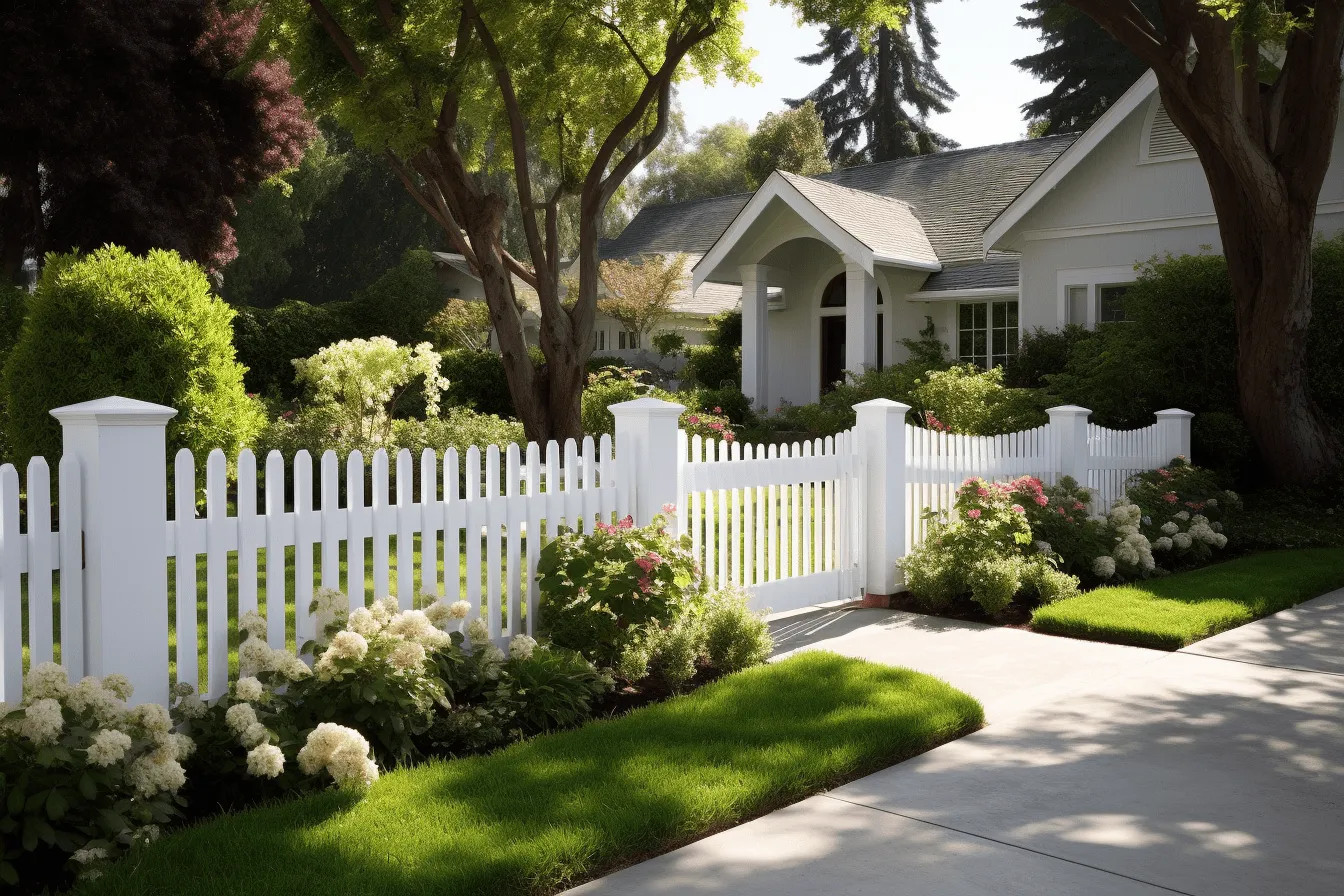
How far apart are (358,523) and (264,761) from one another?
1.36m

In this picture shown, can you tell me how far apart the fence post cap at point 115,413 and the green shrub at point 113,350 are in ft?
18.3

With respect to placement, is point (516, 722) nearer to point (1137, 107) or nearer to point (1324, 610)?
point (1324, 610)

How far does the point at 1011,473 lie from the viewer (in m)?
9.68

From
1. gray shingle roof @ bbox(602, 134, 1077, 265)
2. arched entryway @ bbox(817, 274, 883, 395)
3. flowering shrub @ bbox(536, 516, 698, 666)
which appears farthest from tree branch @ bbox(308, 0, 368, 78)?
gray shingle roof @ bbox(602, 134, 1077, 265)

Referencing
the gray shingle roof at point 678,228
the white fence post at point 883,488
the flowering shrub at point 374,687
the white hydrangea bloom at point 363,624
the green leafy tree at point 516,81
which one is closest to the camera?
the flowering shrub at point 374,687

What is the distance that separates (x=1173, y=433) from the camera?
12.3m

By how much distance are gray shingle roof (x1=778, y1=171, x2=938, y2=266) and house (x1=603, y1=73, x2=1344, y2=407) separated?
0.15ft

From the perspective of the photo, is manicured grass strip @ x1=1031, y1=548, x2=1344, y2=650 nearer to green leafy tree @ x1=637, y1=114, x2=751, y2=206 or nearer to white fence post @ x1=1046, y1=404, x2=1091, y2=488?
white fence post @ x1=1046, y1=404, x2=1091, y2=488

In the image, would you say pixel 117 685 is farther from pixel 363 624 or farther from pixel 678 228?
pixel 678 228

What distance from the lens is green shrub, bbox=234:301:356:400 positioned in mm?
26625

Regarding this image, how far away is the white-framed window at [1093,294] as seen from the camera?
1784cm

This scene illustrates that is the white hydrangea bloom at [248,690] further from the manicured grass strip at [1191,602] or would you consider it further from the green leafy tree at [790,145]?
the green leafy tree at [790,145]

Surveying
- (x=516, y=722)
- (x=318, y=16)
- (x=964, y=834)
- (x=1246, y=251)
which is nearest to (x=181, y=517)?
(x=516, y=722)

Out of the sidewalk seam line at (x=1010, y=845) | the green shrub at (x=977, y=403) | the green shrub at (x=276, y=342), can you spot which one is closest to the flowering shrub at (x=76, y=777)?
the sidewalk seam line at (x=1010, y=845)
